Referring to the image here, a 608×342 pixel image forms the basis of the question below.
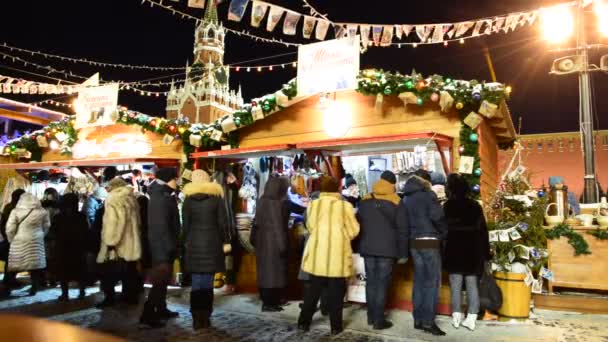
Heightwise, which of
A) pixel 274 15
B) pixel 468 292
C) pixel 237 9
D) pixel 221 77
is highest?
pixel 221 77

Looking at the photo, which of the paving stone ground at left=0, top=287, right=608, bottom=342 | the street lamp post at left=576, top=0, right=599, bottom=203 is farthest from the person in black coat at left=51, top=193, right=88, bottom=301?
the street lamp post at left=576, top=0, right=599, bottom=203

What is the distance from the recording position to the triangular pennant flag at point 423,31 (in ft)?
32.5

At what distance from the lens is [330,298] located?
5289 mm

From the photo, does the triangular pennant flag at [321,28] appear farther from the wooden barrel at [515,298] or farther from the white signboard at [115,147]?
the wooden barrel at [515,298]

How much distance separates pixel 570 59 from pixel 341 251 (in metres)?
8.31

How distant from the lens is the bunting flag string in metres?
9.12

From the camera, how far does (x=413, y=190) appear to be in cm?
562

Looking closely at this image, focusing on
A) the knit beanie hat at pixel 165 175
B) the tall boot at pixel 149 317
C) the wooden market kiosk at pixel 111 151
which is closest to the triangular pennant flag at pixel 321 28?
the wooden market kiosk at pixel 111 151

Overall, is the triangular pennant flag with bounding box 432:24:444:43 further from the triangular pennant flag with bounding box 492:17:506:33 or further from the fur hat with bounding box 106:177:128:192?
the fur hat with bounding box 106:177:128:192

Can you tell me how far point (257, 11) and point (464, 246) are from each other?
631 centimetres

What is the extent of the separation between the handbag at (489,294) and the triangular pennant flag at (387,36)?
241 inches

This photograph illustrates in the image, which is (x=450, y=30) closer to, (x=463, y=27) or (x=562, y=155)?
(x=463, y=27)

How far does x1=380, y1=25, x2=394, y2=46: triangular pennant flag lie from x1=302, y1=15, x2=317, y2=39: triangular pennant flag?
1.64m

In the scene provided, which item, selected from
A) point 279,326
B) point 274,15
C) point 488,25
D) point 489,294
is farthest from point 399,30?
point 279,326
